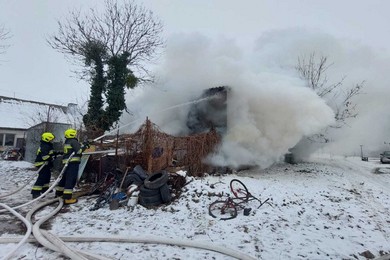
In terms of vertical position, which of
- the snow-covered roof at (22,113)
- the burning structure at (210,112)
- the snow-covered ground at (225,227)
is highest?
the snow-covered roof at (22,113)

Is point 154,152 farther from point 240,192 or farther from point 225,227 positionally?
point 225,227

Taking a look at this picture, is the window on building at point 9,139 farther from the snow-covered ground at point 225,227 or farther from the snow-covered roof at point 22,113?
the snow-covered ground at point 225,227

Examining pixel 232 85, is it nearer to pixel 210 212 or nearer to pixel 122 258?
pixel 210 212

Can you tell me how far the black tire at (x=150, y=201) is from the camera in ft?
21.6

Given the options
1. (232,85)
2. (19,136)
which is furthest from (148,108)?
(19,136)

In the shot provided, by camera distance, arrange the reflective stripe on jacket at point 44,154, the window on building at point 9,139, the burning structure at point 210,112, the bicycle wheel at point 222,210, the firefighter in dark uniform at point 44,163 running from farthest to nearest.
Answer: the window on building at point 9,139
the burning structure at point 210,112
the reflective stripe on jacket at point 44,154
the firefighter in dark uniform at point 44,163
the bicycle wheel at point 222,210

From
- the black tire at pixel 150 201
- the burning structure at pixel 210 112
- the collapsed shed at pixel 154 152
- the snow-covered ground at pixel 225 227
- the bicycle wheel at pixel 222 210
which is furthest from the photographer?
the burning structure at pixel 210 112

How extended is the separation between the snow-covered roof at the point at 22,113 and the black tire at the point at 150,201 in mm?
23138

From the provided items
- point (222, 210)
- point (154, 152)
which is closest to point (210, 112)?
point (154, 152)

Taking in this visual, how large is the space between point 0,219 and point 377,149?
36.9 metres

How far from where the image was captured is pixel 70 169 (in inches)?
284

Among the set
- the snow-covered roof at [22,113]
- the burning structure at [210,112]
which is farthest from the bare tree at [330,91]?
the snow-covered roof at [22,113]

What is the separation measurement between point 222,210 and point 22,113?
3213 cm

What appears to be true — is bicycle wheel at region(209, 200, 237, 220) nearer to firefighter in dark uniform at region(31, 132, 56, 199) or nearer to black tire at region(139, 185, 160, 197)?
black tire at region(139, 185, 160, 197)
